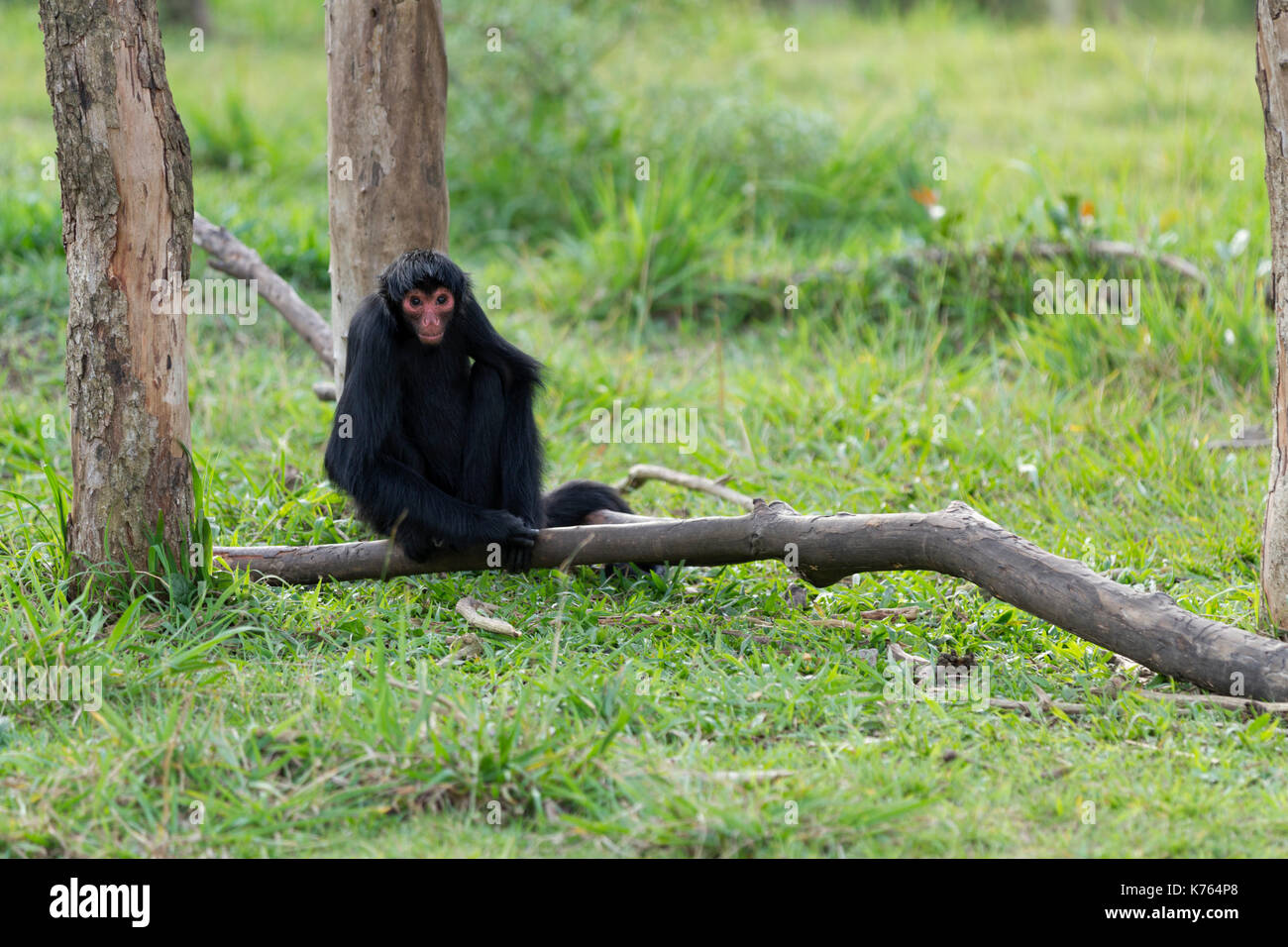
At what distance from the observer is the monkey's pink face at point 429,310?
16.3 feet

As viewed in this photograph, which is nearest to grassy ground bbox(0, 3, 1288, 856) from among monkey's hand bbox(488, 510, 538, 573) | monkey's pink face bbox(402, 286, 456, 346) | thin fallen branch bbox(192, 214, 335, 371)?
monkey's hand bbox(488, 510, 538, 573)

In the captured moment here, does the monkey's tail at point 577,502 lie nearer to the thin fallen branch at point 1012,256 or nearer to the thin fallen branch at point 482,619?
the thin fallen branch at point 482,619

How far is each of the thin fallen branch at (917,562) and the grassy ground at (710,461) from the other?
178 millimetres

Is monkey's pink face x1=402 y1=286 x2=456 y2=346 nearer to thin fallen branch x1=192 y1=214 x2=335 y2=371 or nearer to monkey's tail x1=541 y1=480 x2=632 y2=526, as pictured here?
monkey's tail x1=541 y1=480 x2=632 y2=526

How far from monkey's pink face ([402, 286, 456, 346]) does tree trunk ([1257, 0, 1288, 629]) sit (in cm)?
308

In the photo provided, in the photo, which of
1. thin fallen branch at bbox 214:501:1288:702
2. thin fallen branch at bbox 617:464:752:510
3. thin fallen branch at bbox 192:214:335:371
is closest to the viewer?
thin fallen branch at bbox 214:501:1288:702

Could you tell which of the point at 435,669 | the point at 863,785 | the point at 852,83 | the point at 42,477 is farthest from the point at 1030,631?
the point at 852,83

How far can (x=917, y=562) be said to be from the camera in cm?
464

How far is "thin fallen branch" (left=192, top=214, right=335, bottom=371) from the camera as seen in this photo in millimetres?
6004

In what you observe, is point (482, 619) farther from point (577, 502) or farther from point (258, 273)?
point (258, 273)

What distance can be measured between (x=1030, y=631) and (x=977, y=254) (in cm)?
413

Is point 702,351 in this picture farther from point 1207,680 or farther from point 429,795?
point 429,795

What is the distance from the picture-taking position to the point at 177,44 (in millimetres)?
14688

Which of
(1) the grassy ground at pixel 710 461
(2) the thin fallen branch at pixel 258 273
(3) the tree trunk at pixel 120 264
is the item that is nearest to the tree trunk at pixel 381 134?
(2) the thin fallen branch at pixel 258 273
